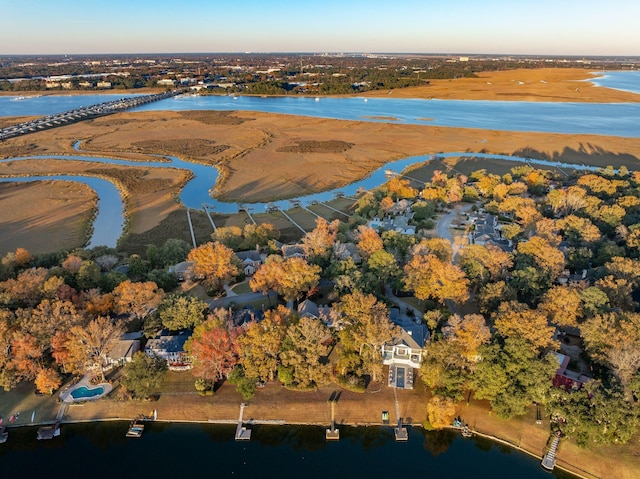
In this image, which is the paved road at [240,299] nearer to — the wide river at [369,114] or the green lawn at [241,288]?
the green lawn at [241,288]

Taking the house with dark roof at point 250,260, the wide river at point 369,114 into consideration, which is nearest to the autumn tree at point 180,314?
the house with dark roof at point 250,260

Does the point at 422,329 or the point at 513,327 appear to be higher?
the point at 513,327

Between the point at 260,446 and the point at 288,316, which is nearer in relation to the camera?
the point at 260,446

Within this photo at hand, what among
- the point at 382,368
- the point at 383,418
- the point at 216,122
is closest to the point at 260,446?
the point at 383,418

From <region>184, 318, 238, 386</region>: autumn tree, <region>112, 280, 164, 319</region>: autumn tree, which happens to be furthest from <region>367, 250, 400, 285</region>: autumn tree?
<region>112, 280, 164, 319</region>: autumn tree

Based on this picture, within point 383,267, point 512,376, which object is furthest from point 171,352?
point 512,376

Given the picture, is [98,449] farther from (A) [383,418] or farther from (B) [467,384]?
(B) [467,384]

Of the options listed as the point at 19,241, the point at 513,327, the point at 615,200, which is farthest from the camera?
the point at 615,200
